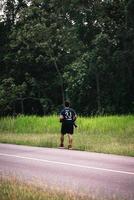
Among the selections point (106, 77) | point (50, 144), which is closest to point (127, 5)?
point (106, 77)

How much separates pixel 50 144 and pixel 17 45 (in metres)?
34.2

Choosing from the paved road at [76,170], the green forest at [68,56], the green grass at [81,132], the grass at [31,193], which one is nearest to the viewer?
the grass at [31,193]

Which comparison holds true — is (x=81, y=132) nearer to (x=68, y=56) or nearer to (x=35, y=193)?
(x=35, y=193)

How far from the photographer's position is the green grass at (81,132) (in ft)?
80.5

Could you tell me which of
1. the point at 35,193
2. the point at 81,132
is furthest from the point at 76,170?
the point at 81,132

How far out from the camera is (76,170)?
1501 cm

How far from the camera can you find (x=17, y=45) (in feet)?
190

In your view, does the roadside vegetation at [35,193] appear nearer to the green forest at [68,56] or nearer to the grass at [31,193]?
the grass at [31,193]

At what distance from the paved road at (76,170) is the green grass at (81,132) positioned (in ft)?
9.37

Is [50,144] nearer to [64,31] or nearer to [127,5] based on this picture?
[127,5]

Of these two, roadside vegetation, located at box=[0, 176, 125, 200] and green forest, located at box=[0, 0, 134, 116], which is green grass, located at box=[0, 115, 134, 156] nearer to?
roadside vegetation, located at box=[0, 176, 125, 200]

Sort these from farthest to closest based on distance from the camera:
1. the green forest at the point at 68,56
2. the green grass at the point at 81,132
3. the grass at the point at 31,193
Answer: the green forest at the point at 68,56
the green grass at the point at 81,132
the grass at the point at 31,193

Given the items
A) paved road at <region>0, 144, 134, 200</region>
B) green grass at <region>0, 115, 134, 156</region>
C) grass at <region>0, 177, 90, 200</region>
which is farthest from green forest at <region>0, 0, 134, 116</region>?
grass at <region>0, 177, 90, 200</region>

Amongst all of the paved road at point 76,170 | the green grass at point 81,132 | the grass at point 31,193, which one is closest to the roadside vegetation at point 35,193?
the grass at point 31,193
